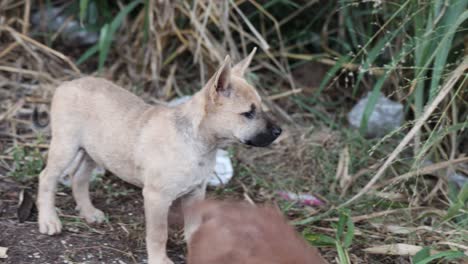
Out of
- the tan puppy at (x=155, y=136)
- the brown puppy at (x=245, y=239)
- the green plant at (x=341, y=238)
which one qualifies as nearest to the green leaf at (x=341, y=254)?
the green plant at (x=341, y=238)

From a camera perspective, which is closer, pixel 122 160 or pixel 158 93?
pixel 122 160

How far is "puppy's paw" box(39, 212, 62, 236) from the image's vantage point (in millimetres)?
4379

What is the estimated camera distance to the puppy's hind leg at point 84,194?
4.59 metres

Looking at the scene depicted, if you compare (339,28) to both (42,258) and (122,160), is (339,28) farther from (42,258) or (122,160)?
(42,258)

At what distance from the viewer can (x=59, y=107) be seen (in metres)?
4.35

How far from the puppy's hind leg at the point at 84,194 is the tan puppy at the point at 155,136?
1cm

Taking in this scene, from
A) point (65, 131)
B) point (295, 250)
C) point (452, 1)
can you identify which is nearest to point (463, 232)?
point (452, 1)

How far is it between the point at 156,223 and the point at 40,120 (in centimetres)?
196

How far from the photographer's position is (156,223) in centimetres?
404

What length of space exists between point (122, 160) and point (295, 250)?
169 centimetres

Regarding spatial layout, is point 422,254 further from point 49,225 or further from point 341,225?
point 49,225

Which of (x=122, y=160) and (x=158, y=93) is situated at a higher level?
(x=122, y=160)

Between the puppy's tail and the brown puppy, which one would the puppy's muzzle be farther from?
the puppy's tail

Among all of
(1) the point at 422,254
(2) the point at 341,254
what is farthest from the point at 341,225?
(1) the point at 422,254
